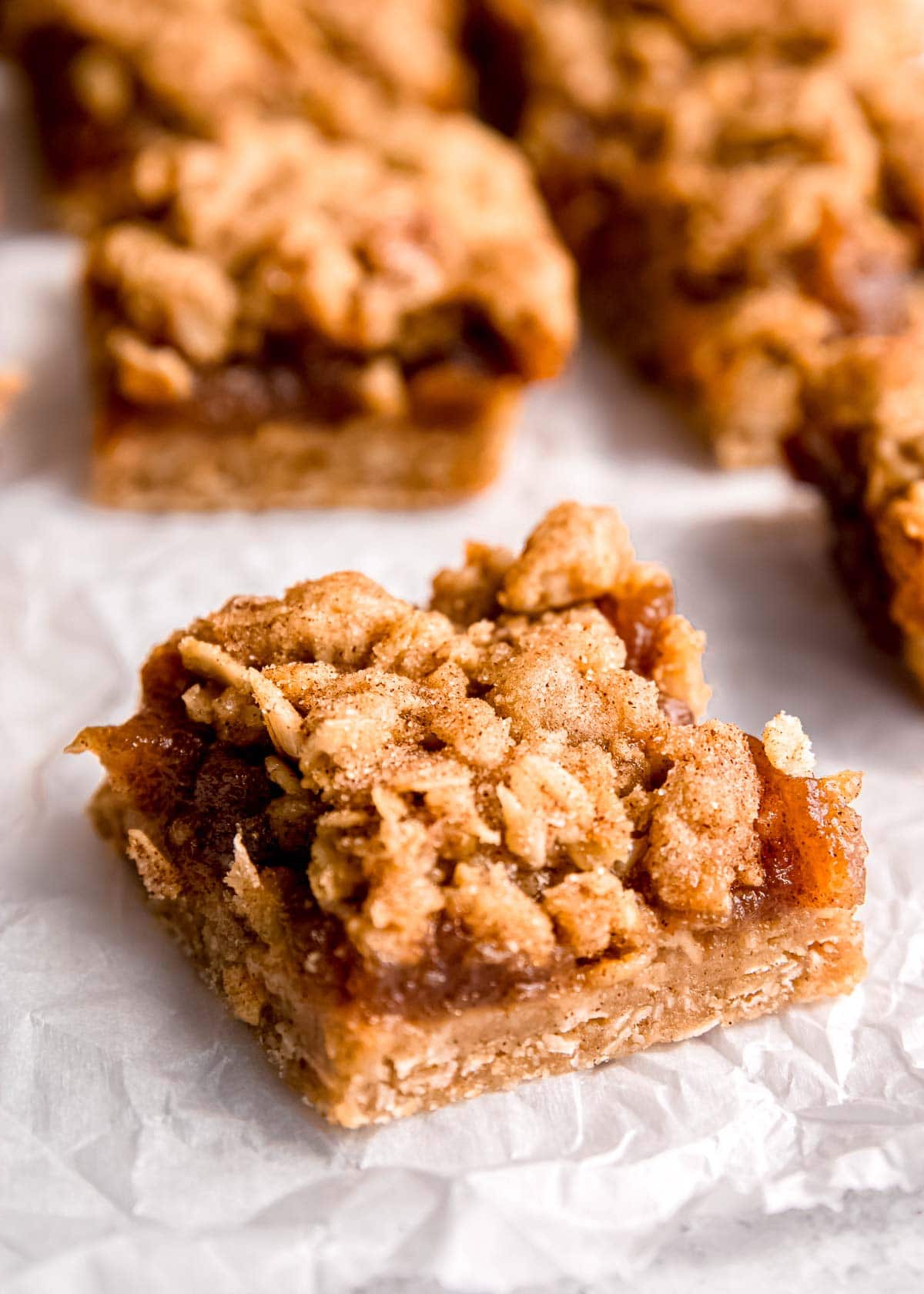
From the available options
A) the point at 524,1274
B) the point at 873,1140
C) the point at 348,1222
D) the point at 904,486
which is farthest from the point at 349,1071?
the point at 904,486

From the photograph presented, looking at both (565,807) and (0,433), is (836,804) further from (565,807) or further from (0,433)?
(0,433)

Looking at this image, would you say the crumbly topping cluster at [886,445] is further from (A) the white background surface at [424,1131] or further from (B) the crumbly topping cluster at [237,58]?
(B) the crumbly topping cluster at [237,58]

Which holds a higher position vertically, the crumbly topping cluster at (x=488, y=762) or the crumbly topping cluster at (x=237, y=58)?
the crumbly topping cluster at (x=237, y=58)

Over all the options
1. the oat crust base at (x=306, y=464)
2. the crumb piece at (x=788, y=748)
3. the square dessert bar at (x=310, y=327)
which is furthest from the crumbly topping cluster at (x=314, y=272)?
the crumb piece at (x=788, y=748)

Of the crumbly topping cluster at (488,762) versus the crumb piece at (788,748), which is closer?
the crumbly topping cluster at (488,762)

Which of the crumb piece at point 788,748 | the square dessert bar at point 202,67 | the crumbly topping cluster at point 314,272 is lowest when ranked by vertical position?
the crumb piece at point 788,748

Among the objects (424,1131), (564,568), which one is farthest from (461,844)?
(564,568)

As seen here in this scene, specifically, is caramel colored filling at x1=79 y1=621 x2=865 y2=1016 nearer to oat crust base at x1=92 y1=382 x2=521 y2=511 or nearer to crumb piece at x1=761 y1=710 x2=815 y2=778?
crumb piece at x1=761 y1=710 x2=815 y2=778
